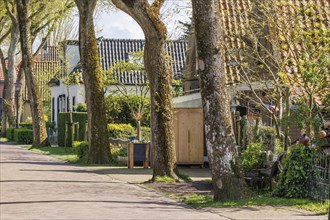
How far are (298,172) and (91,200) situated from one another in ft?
13.3

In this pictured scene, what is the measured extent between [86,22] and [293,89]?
11606 millimetres

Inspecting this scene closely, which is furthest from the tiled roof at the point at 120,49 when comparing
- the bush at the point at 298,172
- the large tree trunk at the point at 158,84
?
the bush at the point at 298,172

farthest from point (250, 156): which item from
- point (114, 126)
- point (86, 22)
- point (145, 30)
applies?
point (114, 126)

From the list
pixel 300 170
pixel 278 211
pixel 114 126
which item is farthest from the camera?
pixel 114 126

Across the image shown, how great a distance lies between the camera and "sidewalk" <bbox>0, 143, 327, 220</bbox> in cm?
1515

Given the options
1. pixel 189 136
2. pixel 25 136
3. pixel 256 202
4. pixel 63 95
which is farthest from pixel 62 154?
pixel 63 95

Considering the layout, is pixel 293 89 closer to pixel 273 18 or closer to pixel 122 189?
pixel 273 18

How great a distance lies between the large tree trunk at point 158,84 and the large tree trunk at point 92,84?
8563 mm

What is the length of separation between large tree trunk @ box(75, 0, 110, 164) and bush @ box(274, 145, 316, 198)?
1480cm

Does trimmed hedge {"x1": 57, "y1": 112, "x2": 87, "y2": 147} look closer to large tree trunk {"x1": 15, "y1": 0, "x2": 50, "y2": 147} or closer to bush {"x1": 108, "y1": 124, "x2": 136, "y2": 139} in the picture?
large tree trunk {"x1": 15, "y1": 0, "x2": 50, "y2": 147}

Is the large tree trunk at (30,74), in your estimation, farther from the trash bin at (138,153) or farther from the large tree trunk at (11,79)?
the trash bin at (138,153)

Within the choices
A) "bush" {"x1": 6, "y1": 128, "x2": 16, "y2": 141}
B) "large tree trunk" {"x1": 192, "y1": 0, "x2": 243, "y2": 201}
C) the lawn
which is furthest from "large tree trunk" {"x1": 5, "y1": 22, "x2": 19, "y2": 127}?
"large tree trunk" {"x1": 192, "y1": 0, "x2": 243, "y2": 201}

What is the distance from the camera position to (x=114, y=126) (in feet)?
131

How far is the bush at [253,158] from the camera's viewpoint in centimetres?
2053
